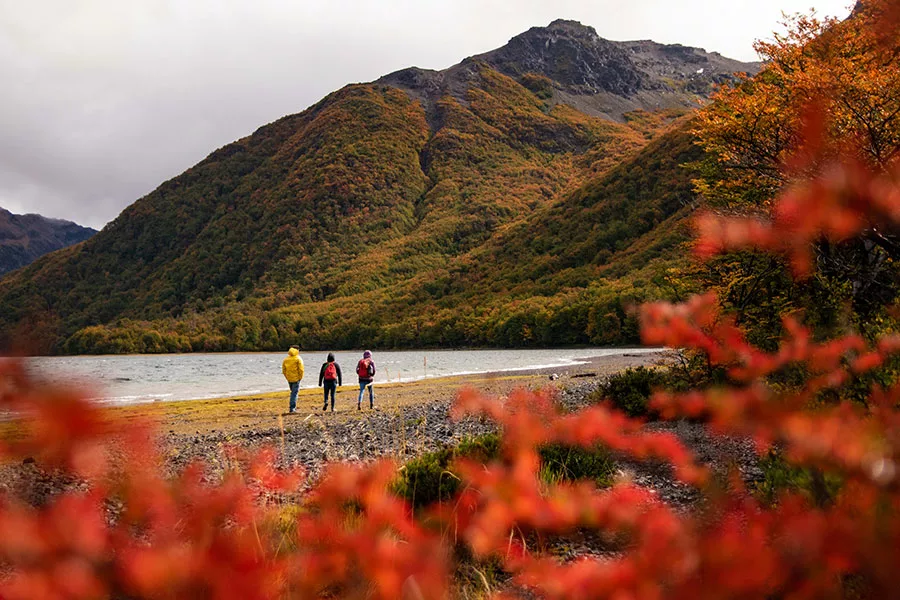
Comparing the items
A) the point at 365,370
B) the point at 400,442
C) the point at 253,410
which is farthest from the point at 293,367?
the point at 400,442

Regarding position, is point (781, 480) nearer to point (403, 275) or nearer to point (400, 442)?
point (400, 442)

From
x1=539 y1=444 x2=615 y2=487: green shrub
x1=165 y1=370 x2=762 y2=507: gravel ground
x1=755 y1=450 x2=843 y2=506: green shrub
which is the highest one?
x1=755 y1=450 x2=843 y2=506: green shrub

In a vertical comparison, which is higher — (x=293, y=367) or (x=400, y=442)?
(x=293, y=367)

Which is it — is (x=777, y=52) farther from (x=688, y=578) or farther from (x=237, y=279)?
(x=237, y=279)

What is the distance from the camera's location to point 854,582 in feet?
9.49

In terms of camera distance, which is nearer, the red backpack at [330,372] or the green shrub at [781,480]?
the green shrub at [781,480]

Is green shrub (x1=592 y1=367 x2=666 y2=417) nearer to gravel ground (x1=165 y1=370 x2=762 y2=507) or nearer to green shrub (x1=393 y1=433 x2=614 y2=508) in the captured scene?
gravel ground (x1=165 y1=370 x2=762 y2=507)

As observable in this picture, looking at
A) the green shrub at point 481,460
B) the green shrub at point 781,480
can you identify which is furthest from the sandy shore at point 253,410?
the green shrub at point 781,480

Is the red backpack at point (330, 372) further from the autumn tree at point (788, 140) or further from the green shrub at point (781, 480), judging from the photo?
the green shrub at point (781, 480)

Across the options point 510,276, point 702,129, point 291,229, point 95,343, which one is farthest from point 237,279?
point 702,129

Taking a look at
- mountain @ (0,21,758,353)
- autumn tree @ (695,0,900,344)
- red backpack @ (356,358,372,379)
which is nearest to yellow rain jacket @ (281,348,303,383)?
red backpack @ (356,358,372,379)

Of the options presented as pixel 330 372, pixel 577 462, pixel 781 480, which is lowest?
pixel 577 462

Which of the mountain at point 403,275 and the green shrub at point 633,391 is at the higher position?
the mountain at point 403,275

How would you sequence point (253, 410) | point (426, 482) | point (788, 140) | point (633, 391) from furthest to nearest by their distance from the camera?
1. point (253, 410)
2. point (633, 391)
3. point (788, 140)
4. point (426, 482)
